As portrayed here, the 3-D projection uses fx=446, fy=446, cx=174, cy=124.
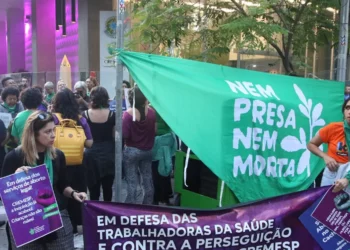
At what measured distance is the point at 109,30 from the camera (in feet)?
50.4

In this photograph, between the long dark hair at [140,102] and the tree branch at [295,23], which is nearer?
the long dark hair at [140,102]

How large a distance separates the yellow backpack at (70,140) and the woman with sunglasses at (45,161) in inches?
54.6

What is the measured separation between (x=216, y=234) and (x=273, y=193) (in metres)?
1.22

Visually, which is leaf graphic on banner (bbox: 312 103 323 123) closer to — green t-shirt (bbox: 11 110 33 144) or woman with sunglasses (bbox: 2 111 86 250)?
woman with sunglasses (bbox: 2 111 86 250)

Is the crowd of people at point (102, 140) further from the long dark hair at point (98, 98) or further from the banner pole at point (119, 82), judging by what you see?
the banner pole at point (119, 82)

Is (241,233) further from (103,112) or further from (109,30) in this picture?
(109,30)

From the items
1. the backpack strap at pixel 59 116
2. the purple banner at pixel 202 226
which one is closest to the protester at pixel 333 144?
the purple banner at pixel 202 226

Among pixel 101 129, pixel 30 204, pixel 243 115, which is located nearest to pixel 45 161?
pixel 30 204

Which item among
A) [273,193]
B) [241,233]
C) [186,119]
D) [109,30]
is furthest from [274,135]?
[109,30]

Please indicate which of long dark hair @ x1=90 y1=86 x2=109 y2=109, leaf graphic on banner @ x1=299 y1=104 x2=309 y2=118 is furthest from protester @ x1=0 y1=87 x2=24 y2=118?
leaf graphic on banner @ x1=299 y1=104 x2=309 y2=118

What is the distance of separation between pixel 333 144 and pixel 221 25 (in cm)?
280

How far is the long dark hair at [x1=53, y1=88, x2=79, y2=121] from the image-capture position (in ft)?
16.2

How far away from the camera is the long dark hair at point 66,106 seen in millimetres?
4934

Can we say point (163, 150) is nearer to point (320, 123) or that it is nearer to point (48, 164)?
point (320, 123)
